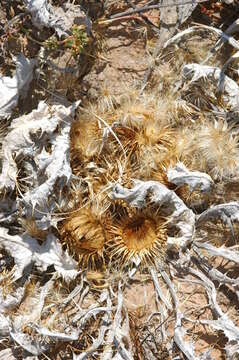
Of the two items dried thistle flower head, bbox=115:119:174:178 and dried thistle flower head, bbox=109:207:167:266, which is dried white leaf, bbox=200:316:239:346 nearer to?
dried thistle flower head, bbox=109:207:167:266

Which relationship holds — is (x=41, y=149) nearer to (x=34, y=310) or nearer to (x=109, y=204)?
(x=109, y=204)

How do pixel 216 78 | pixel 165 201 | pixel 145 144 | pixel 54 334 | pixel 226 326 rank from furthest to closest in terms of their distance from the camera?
pixel 216 78 → pixel 145 144 → pixel 165 201 → pixel 226 326 → pixel 54 334

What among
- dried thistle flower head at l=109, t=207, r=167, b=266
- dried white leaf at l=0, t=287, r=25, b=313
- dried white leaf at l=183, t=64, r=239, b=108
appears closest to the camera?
dried white leaf at l=0, t=287, r=25, b=313

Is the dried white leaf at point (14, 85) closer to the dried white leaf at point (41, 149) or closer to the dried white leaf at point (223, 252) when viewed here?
the dried white leaf at point (41, 149)

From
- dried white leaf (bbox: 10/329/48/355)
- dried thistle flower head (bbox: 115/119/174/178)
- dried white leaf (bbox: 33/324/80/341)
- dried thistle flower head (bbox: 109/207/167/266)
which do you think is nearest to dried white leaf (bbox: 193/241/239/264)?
dried thistle flower head (bbox: 109/207/167/266)

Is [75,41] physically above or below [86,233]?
above

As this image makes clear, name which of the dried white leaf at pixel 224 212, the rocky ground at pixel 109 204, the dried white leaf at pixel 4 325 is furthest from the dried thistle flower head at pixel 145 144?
the dried white leaf at pixel 4 325

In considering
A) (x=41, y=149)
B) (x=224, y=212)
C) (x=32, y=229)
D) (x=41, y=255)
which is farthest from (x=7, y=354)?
(x=224, y=212)
